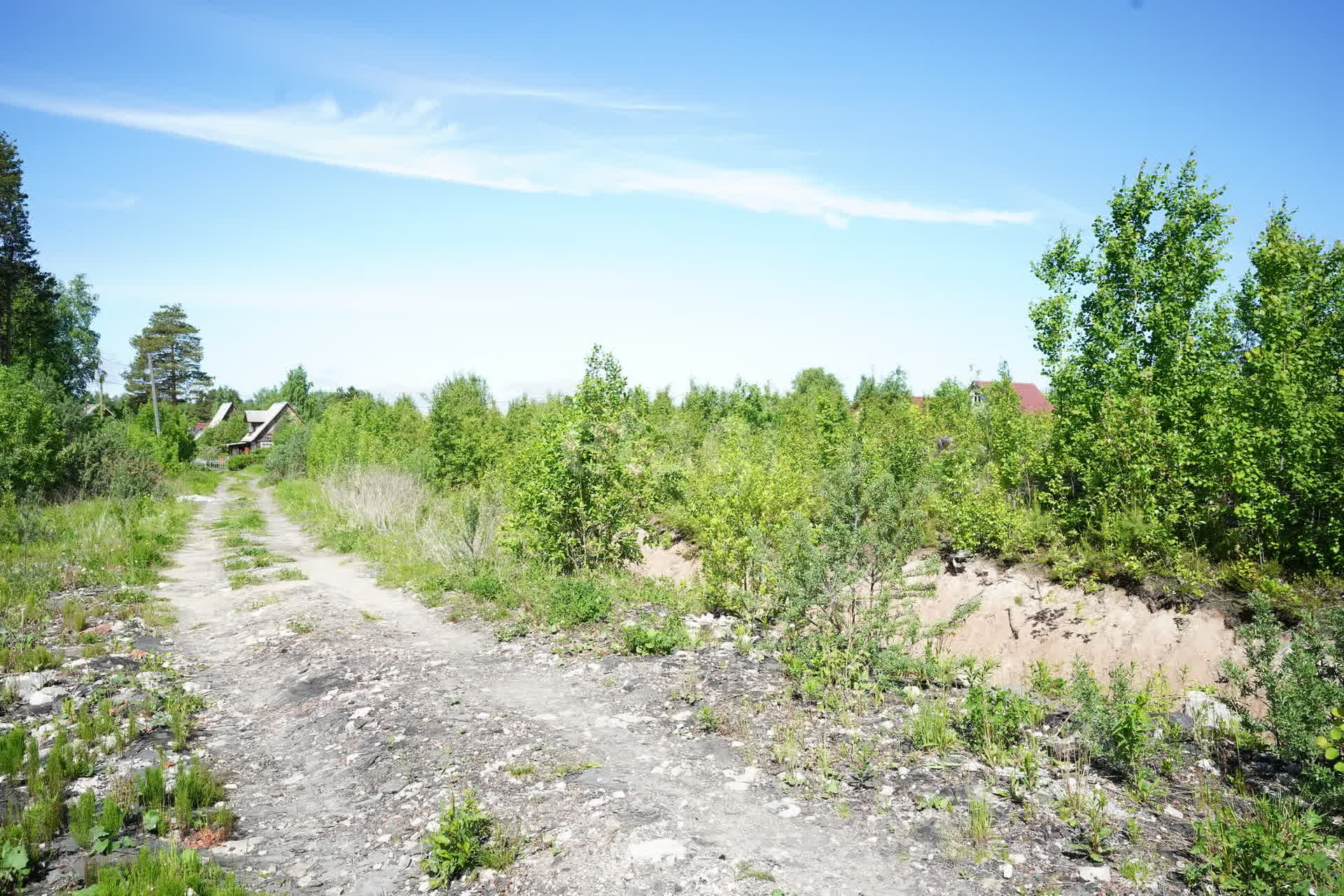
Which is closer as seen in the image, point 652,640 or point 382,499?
point 652,640

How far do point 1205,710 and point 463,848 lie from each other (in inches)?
227

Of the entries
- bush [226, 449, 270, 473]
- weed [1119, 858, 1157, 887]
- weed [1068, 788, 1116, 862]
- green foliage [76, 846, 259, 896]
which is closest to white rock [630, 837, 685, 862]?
green foliage [76, 846, 259, 896]

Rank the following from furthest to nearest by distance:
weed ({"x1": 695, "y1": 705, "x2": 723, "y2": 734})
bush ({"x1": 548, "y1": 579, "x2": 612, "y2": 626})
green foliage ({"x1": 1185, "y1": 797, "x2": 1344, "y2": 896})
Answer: bush ({"x1": 548, "y1": 579, "x2": 612, "y2": 626}), weed ({"x1": 695, "y1": 705, "x2": 723, "y2": 734}), green foliage ({"x1": 1185, "y1": 797, "x2": 1344, "y2": 896})

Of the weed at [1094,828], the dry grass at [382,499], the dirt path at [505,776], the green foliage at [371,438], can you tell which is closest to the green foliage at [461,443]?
the green foliage at [371,438]

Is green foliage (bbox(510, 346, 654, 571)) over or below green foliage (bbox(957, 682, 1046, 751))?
over

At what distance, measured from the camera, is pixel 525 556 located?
466 inches

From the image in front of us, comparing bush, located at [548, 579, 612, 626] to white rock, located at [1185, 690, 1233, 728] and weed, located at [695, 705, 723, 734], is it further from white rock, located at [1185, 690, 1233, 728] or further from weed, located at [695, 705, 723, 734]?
white rock, located at [1185, 690, 1233, 728]

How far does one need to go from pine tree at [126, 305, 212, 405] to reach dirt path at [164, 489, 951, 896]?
71407mm

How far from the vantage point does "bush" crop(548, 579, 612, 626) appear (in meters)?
8.90

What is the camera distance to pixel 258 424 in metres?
70.9

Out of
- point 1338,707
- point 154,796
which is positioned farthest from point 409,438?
point 1338,707

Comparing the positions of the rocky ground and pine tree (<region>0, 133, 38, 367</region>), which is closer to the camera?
the rocky ground

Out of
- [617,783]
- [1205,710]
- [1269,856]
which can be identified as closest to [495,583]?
[617,783]

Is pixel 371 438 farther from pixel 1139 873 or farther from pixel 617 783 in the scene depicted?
pixel 1139 873
